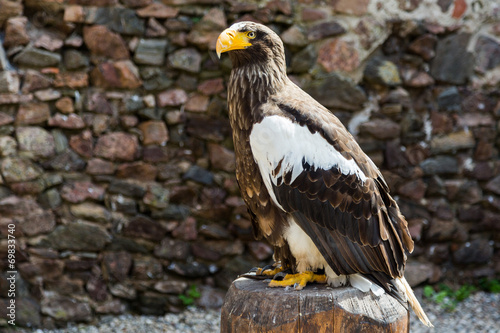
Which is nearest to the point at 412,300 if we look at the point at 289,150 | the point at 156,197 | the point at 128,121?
the point at 289,150

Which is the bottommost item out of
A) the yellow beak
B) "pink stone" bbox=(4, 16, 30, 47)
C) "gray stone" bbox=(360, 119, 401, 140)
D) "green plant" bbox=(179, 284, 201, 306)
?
"green plant" bbox=(179, 284, 201, 306)

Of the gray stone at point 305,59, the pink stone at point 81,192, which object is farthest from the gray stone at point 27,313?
the gray stone at point 305,59

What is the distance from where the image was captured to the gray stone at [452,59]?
4203mm

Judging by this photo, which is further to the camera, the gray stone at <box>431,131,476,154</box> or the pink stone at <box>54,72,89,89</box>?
the gray stone at <box>431,131,476,154</box>

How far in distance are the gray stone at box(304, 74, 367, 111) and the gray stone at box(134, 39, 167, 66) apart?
1183 mm

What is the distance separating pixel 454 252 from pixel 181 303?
240 centimetres

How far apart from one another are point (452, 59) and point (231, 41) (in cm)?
→ 277

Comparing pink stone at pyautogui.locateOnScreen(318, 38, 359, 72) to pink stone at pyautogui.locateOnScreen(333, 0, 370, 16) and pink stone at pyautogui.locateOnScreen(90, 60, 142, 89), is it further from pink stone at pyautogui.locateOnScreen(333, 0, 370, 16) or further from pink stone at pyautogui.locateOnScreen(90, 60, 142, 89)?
pink stone at pyautogui.locateOnScreen(90, 60, 142, 89)

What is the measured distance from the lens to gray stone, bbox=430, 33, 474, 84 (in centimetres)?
420

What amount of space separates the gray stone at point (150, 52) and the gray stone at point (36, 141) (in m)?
0.92

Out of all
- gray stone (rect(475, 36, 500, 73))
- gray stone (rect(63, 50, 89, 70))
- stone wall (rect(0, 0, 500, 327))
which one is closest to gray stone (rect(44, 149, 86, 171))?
stone wall (rect(0, 0, 500, 327))

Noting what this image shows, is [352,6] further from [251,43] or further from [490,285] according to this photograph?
[490,285]

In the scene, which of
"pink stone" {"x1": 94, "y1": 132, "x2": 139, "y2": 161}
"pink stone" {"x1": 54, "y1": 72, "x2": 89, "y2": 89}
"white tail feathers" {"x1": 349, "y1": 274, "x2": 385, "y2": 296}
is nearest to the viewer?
"white tail feathers" {"x1": 349, "y1": 274, "x2": 385, "y2": 296}

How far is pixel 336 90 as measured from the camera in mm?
4016
